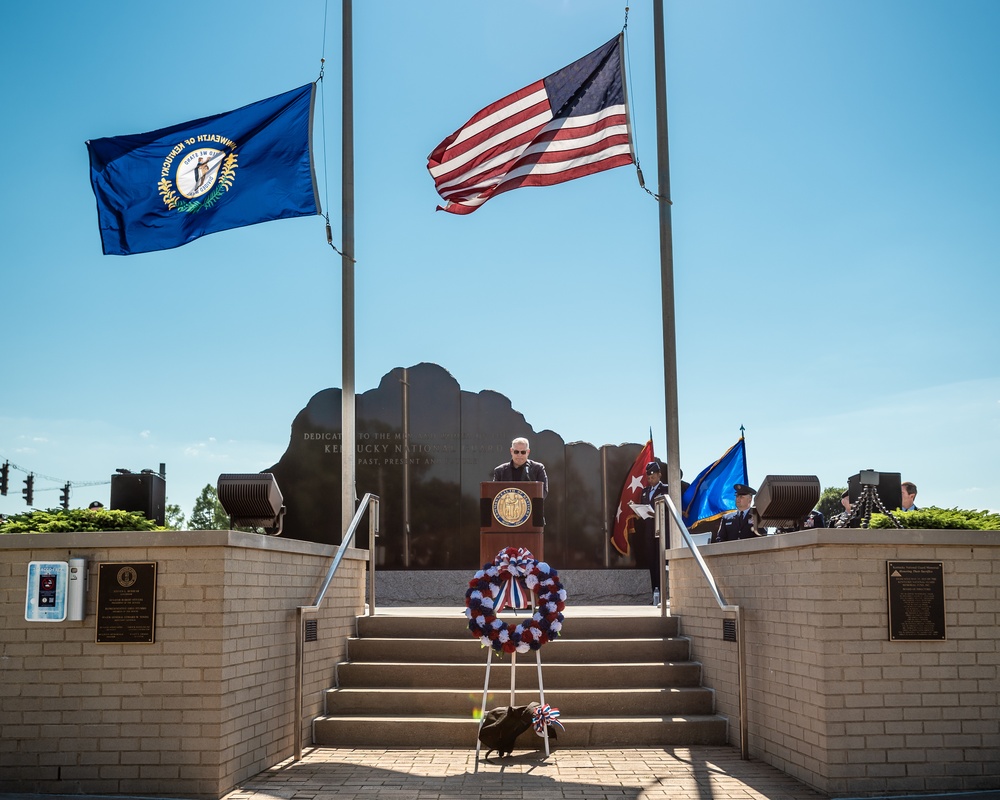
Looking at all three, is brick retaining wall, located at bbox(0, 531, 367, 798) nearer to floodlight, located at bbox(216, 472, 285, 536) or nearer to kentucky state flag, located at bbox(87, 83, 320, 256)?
floodlight, located at bbox(216, 472, 285, 536)

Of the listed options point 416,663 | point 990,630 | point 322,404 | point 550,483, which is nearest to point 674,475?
point 416,663

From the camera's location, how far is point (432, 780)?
21.4 ft

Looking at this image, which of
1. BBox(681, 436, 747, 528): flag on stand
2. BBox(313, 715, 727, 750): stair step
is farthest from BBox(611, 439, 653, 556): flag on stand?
BBox(313, 715, 727, 750): stair step

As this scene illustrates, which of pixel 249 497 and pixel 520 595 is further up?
pixel 249 497

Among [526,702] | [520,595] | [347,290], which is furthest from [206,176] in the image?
[526,702]

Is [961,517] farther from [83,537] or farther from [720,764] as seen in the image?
[83,537]

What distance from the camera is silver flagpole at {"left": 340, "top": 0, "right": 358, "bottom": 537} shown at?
9.86m

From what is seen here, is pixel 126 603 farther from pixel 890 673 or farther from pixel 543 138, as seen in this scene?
pixel 543 138

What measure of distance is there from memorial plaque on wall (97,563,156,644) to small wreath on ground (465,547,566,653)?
2355 mm

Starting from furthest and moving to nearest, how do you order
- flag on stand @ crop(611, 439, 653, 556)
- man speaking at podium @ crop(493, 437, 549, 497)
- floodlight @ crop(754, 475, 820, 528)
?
flag on stand @ crop(611, 439, 653, 556), man speaking at podium @ crop(493, 437, 549, 497), floodlight @ crop(754, 475, 820, 528)

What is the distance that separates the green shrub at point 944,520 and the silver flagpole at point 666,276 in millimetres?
3033

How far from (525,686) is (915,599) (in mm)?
3335

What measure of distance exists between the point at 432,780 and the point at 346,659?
101 inches

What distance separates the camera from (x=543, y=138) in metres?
9.95
